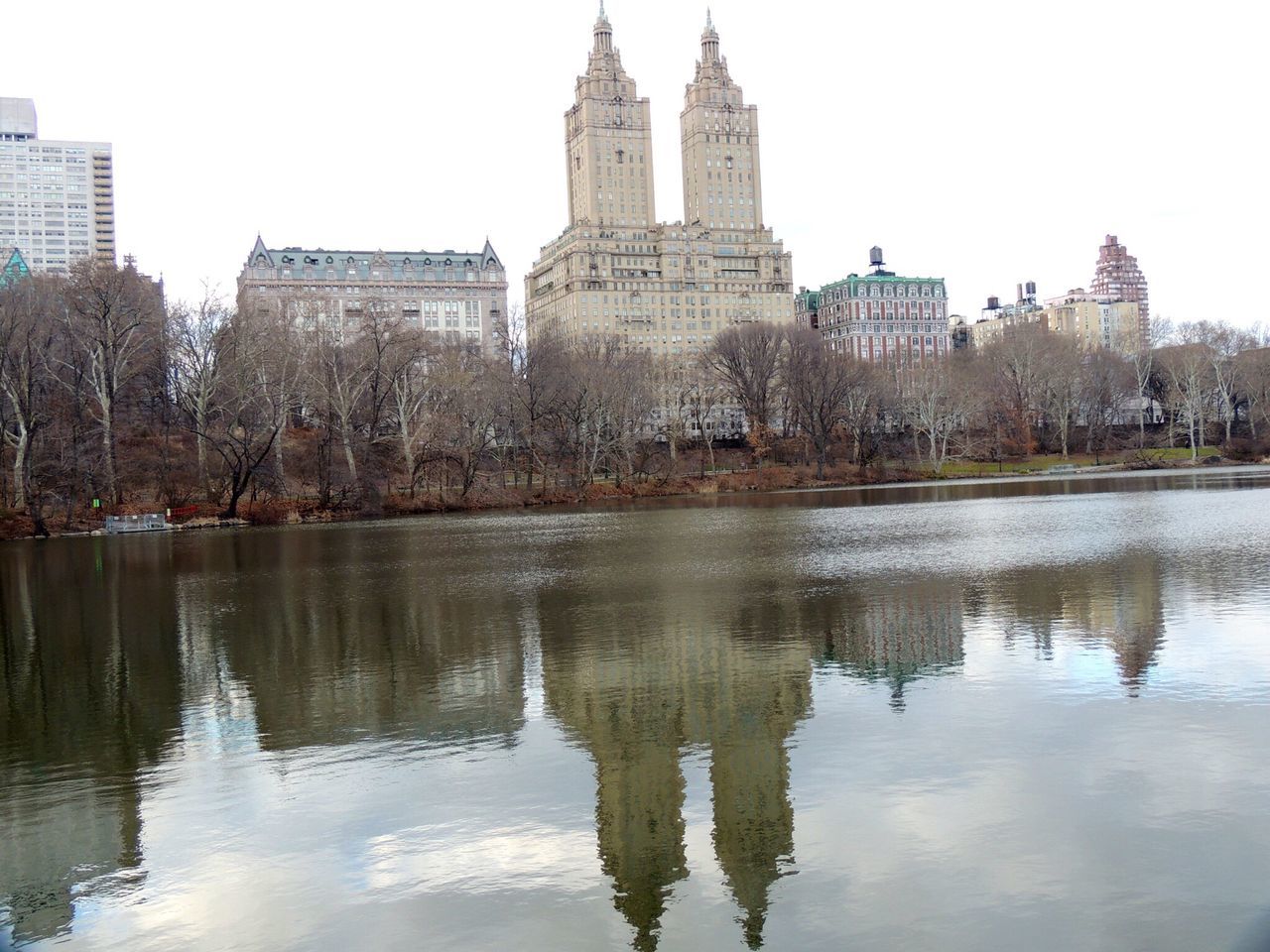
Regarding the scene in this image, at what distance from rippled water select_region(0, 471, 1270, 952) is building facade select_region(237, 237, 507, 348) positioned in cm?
14936

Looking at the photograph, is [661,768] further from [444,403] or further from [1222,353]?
[1222,353]

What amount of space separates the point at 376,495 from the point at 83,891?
5899cm

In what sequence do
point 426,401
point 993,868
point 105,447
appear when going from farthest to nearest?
point 426,401 → point 105,447 → point 993,868

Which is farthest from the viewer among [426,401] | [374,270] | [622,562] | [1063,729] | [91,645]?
[374,270]

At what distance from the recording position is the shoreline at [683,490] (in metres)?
62.4

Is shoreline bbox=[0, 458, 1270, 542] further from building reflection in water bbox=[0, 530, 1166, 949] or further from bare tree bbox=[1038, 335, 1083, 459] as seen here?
building reflection in water bbox=[0, 530, 1166, 949]

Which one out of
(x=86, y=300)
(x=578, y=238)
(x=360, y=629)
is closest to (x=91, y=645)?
(x=360, y=629)

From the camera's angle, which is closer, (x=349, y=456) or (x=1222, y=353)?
(x=349, y=456)

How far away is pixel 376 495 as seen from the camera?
6662cm

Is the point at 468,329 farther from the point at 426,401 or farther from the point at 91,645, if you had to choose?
the point at 91,645

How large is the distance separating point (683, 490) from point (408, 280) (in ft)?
367

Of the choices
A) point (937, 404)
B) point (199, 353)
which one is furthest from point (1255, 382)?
point (199, 353)

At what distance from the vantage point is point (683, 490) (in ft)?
268

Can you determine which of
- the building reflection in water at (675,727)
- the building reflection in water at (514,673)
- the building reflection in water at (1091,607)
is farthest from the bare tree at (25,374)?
the building reflection in water at (1091,607)
